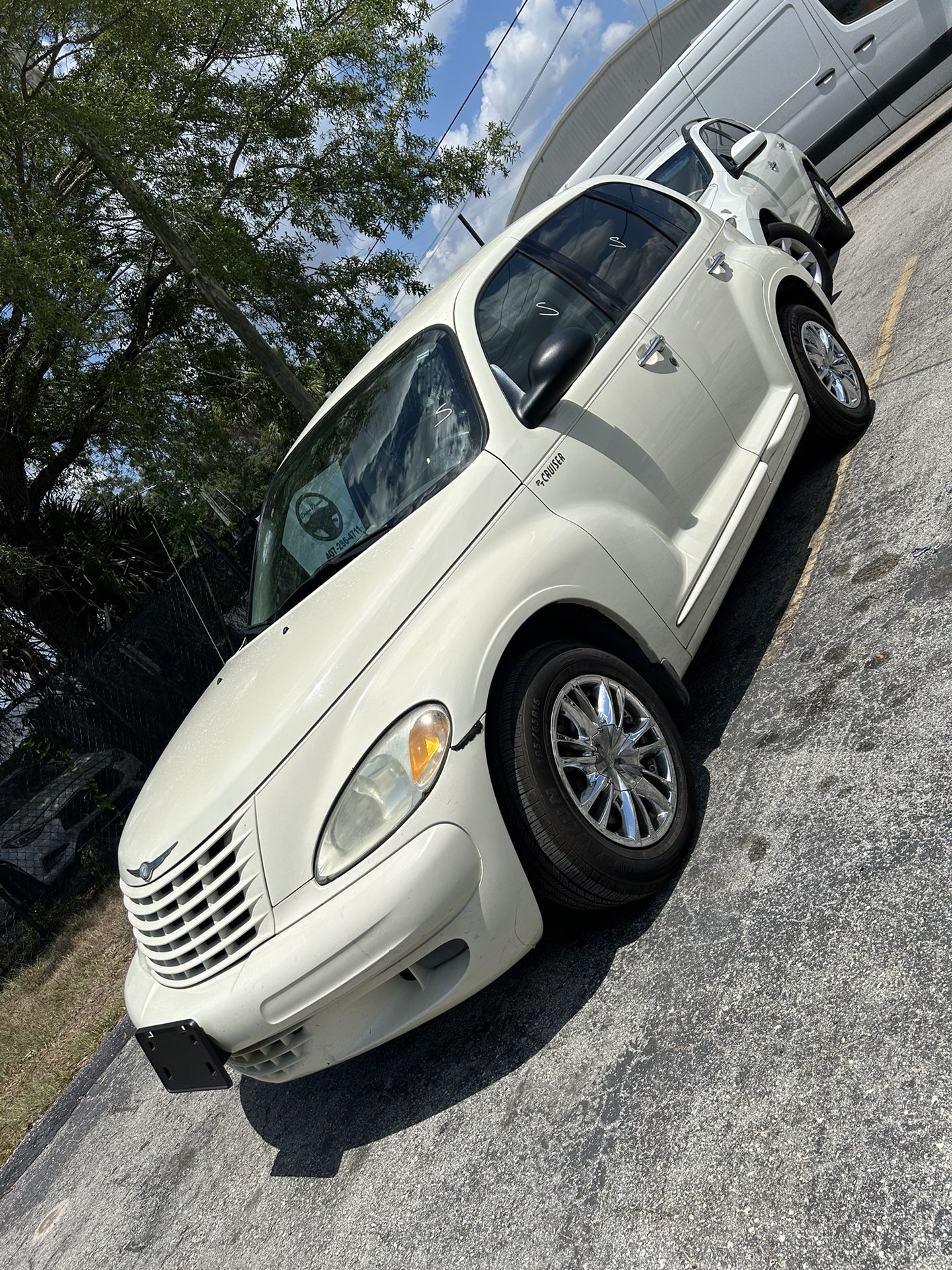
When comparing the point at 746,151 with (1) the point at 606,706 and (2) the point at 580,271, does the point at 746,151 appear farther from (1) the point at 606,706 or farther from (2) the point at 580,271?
(1) the point at 606,706

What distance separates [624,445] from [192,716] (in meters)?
1.95

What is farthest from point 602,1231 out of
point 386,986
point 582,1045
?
point 386,986

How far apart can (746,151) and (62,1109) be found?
747 centimetres

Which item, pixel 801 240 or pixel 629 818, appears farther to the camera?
pixel 801 240

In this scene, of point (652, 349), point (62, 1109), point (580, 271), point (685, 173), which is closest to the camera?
point (652, 349)

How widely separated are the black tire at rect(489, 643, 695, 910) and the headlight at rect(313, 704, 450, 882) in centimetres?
20

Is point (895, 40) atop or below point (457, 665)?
below

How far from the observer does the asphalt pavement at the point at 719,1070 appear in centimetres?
215

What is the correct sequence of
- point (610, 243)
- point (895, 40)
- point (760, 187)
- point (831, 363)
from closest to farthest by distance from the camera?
point (610, 243)
point (831, 363)
point (760, 187)
point (895, 40)

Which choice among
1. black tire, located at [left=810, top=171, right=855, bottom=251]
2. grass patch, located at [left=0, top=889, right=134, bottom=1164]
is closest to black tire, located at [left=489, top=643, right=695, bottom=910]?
grass patch, located at [left=0, top=889, right=134, bottom=1164]

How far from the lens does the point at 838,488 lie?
4.83 m

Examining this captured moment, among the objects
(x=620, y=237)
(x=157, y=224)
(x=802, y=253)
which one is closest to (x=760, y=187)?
(x=802, y=253)

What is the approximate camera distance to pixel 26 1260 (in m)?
3.86

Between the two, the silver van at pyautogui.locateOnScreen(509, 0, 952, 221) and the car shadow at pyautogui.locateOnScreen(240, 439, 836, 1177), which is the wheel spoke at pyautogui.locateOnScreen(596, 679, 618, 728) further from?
the silver van at pyautogui.locateOnScreen(509, 0, 952, 221)
